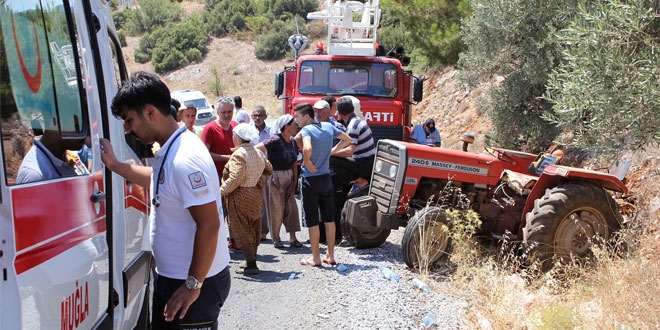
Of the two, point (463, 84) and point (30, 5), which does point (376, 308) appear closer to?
point (30, 5)

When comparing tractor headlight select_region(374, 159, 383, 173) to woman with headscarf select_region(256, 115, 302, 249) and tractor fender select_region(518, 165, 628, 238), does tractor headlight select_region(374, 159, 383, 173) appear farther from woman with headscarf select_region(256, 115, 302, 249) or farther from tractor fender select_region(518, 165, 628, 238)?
tractor fender select_region(518, 165, 628, 238)

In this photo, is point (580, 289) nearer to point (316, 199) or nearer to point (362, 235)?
point (362, 235)

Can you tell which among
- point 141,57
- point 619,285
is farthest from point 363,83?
point 141,57

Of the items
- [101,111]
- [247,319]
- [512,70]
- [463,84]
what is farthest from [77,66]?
[463,84]

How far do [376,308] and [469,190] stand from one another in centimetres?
240

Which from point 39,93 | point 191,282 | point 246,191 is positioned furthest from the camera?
point 246,191

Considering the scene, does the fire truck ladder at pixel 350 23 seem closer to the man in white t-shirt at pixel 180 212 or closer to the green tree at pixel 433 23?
the green tree at pixel 433 23

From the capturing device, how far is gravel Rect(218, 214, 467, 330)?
232 inches

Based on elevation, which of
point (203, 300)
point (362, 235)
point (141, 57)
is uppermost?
point (203, 300)

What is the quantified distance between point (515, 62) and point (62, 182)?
11.8 metres

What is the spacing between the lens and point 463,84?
15898 mm

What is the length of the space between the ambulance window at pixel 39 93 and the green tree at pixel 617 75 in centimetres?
378

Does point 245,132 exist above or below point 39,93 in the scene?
below

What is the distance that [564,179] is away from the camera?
7.51 meters
